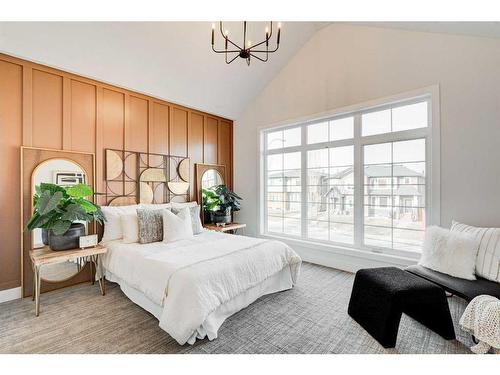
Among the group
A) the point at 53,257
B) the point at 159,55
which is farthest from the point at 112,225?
the point at 159,55

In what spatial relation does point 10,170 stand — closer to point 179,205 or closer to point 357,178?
point 179,205

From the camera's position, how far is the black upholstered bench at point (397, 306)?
1791 mm

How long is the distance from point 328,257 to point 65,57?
14.2 ft

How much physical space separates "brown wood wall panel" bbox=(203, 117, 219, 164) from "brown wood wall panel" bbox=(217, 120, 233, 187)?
0.32 ft

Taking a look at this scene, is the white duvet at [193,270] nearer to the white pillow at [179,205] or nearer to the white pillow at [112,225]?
the white pillow at [112,225]

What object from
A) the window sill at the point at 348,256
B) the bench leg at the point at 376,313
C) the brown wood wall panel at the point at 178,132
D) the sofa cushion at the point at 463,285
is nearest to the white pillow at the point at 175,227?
the brown wood wall panel at the point at 178,132

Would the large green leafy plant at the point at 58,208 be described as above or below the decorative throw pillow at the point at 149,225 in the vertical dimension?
above

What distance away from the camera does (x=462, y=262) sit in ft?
7.01

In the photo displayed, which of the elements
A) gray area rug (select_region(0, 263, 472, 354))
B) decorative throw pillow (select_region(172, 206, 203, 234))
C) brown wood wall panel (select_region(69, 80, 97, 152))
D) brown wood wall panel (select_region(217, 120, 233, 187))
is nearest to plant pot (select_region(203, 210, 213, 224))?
brown wood wall panel (select_region(217, 120, 233, 187))

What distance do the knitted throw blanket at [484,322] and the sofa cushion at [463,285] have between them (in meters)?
0.16

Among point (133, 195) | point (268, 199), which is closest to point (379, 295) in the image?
point (268, 199)

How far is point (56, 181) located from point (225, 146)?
284cm

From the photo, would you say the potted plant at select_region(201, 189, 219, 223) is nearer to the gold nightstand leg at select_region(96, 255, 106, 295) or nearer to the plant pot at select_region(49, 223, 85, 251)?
the gold nightstand leg at select_region(96, 255, 106, 295)

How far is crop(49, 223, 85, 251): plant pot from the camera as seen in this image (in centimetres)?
249
